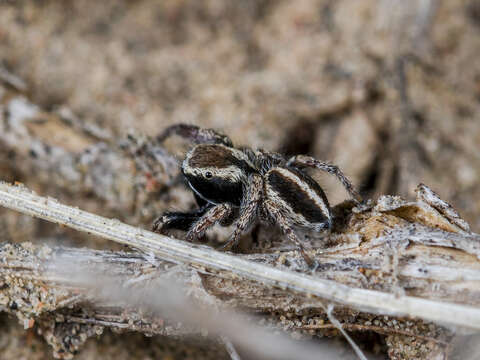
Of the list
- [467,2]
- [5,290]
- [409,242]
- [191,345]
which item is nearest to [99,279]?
[5,290]

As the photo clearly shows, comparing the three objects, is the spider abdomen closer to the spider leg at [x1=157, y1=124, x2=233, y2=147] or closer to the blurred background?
the spider leg at [x1=157, y1=124, x2=233, y2=147]

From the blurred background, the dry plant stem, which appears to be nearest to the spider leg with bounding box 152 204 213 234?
the dry plant stem

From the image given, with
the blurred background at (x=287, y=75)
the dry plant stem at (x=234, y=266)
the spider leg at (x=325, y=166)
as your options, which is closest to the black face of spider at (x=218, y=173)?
the spider leg at (x=325, y=166)

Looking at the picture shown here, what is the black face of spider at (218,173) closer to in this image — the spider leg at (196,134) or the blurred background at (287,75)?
the spider leg at (196,134)

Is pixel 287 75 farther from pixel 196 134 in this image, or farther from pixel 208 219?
pixel 208 219

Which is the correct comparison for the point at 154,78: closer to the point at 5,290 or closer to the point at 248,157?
the point at 248,157

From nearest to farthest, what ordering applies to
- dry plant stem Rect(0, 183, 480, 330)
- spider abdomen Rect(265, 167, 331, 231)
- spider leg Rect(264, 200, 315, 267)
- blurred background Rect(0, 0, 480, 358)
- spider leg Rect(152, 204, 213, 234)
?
1. dry plant stem Rect(0, 183, 480, 330)
2. spider leg Rect(264, 200, 315, 267)
3. spider abdomen Rect(265, 167, 331, 231)
4. spider leg Rect(152, 204, 213, 234)
5. blurred background Rect(0, 0, 480, 358)
